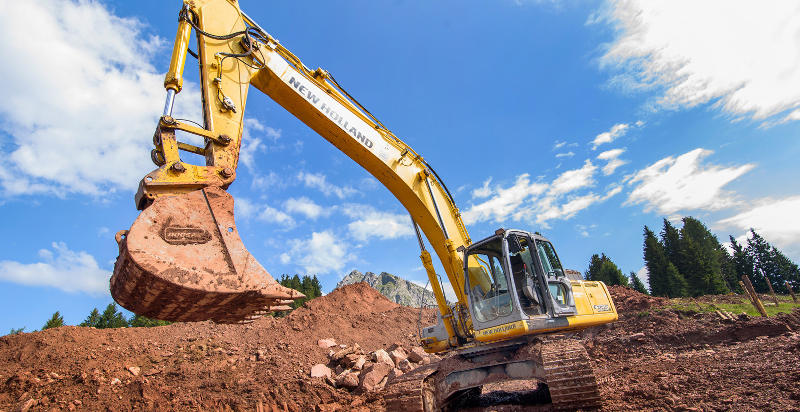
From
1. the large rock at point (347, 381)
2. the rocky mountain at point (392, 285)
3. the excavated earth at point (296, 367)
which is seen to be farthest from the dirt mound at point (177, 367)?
the rocky mountain at point (392, 285)

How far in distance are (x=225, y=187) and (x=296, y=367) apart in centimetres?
801

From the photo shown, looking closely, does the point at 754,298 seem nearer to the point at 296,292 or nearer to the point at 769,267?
the point at 296,292

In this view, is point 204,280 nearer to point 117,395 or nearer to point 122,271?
point 122,271

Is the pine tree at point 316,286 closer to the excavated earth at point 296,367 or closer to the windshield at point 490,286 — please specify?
the excavated earth at point 296,367

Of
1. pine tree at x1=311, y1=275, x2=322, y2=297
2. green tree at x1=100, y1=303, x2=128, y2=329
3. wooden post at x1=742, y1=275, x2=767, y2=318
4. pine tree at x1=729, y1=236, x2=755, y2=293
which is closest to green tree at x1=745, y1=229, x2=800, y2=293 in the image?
pine tree at x1=729, y1=236, x2=755, y2=293

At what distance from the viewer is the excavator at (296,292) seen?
3.03 meters

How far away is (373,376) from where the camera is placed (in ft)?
28.7

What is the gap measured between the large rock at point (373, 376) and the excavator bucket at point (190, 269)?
18.8 feet

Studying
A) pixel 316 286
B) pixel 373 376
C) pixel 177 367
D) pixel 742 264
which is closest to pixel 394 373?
pixel 373 376

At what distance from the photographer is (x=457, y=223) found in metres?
7.87

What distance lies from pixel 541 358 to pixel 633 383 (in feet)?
9.66

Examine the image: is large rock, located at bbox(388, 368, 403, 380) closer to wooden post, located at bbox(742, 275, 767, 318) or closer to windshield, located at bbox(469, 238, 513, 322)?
windshield, located at bbox(469, 238, 513, 322)

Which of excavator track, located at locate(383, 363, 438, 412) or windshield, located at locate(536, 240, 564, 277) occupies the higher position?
windshield, located at locate(536, 240, 564, 277)

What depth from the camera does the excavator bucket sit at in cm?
282
